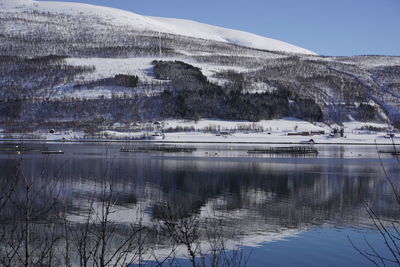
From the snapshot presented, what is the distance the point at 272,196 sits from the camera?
1086 inches

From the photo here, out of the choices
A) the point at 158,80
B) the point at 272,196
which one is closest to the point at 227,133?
the point at 158,80

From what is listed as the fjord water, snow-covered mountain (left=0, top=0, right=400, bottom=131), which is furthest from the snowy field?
the fjord water

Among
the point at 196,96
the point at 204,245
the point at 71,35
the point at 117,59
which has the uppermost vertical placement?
the point at 71,35

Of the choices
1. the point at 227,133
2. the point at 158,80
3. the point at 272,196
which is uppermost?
the point at 158,80

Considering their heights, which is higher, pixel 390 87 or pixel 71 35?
pixel 71 35

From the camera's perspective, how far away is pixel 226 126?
97.8 metres

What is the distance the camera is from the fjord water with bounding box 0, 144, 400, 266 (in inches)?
666

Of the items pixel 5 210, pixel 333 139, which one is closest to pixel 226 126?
pixel 333 139

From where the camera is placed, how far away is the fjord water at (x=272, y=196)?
666 inches

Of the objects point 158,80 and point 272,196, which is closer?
point 272,196

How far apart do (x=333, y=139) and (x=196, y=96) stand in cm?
3240

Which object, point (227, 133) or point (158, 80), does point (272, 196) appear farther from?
point (158, 80)

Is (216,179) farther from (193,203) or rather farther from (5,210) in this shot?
(5,210)

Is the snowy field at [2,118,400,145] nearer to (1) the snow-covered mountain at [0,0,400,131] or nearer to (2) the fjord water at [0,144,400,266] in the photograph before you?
(1) the snow-covered mountain at [0,0,400,131]
